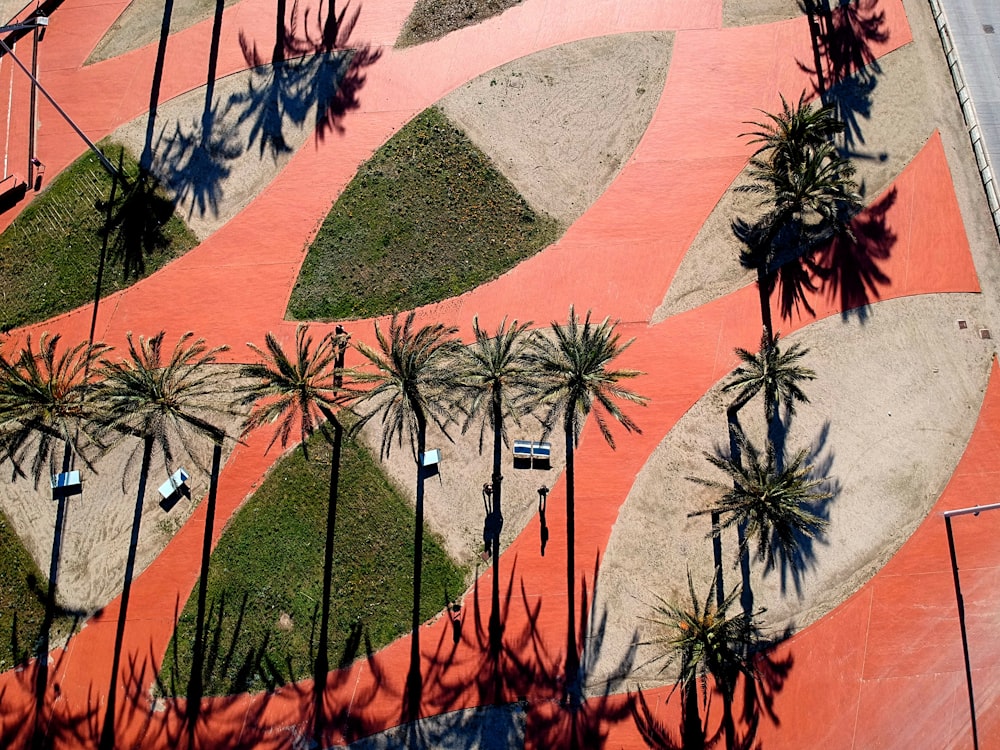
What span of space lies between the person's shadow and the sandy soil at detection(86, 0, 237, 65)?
2991cm

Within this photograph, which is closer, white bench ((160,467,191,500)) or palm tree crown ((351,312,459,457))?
palm tree crown ((351,312,459,457))

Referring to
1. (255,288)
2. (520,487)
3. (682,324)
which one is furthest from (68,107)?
(682,324)

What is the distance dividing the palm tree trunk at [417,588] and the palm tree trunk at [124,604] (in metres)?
12.2

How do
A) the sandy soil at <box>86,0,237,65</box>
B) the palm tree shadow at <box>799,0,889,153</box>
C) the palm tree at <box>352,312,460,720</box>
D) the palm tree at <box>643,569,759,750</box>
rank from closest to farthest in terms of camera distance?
the palm tree at <box>643,569,759,750</box> → the palm tree at <box>352,312,460,720</box> → the palm tree shadow at <box>799,0,889,153</box> → the sandy soil at <box>86,0,237,65</box>

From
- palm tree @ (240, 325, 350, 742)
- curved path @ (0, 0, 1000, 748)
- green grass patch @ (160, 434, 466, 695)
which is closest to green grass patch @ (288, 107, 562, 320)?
curved path @ (0, 0, 1000, 748)

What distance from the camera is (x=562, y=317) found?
97.3 feet

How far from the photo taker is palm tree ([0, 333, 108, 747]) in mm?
24719

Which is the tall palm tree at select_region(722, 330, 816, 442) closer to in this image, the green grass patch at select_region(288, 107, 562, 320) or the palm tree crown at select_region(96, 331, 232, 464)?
the green grass patch at select_region(288, 107, 562, 320)

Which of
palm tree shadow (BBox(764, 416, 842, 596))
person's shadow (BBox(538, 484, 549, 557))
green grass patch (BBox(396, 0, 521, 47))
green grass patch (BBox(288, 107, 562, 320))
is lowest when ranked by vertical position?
palm tree shadow (BBox(764, 416, 842, 596))

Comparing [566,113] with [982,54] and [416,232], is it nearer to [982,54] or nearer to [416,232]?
[416,232]

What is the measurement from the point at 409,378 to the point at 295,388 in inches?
170

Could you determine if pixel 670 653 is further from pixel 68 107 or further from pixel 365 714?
pixel 68 107

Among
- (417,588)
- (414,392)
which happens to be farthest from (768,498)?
(417,588)

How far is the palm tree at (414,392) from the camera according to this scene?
2439 cm
